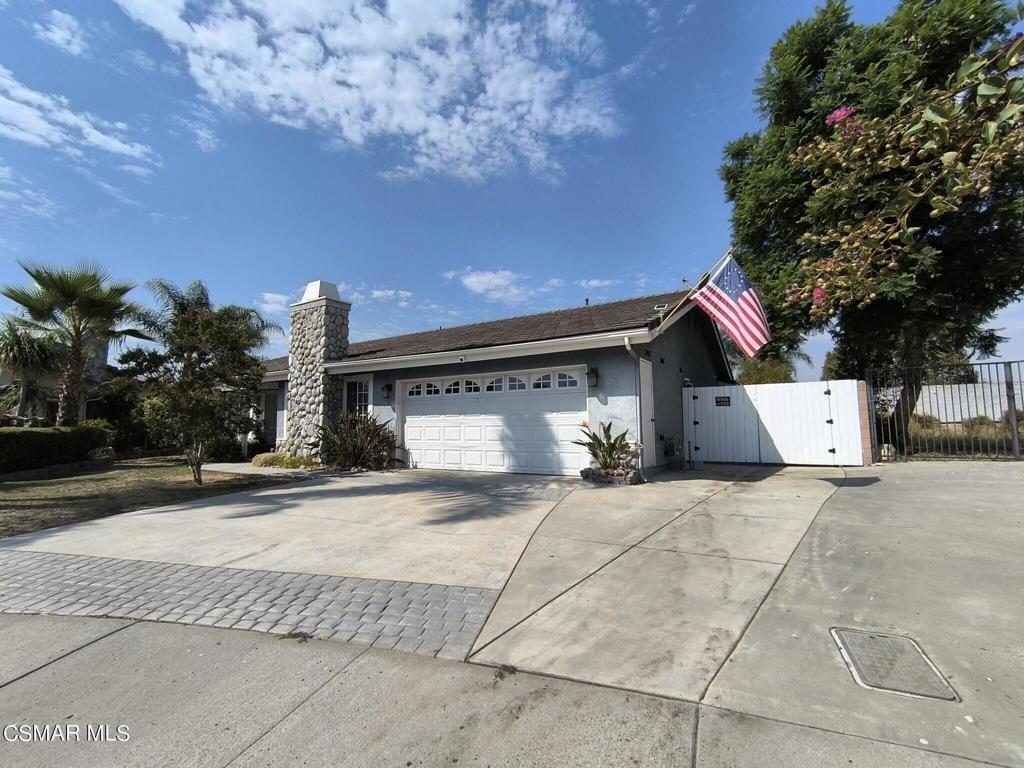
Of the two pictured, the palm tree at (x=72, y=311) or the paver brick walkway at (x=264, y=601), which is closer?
the paver brick walkway at (x=264, y=601)

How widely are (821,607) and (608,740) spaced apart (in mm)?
2364

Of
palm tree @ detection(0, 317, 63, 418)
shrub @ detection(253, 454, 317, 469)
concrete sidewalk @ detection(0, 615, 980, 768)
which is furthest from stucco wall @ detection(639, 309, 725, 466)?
palm tree @ detection(0, 317, 63, 418)

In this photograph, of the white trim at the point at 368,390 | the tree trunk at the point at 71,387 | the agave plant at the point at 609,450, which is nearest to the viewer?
the agave plant at the point at 609,450

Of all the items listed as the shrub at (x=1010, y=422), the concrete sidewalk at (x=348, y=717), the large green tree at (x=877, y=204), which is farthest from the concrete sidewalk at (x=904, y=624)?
the shrub at (x=1010, y=422)

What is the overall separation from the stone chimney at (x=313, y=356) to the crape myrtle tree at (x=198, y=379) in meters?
3.37

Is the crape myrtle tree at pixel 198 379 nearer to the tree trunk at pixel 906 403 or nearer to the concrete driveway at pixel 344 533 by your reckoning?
the concrete driveway at pixel 344 533

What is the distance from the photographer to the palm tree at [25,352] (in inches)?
602

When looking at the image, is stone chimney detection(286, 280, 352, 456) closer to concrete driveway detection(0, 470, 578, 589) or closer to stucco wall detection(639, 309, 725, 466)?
concrete driveway detection(0, 470, 578, 589)

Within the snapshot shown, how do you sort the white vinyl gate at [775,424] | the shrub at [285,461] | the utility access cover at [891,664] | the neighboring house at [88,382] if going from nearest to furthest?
the utility access cover at [891,664] → the white vinyl gate at [775,424] → the shrub at [285,461] → the neighboring house at [88,382]

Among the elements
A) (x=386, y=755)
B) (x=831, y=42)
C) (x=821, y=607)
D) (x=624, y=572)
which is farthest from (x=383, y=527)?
(x=831, y=42)

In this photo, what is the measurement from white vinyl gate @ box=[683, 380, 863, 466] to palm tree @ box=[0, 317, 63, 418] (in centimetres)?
1962

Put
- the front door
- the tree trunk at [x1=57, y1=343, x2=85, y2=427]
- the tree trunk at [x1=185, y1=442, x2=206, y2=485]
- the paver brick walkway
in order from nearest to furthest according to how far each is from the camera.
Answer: the paver brick walkway < the front door < the tree trunk at [x1=185, y1=442, x2=206, y2=485] < the tree trunk at [x1=57, y1=343, x2=85, y2=427]

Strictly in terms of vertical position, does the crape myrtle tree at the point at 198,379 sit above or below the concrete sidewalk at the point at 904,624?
above

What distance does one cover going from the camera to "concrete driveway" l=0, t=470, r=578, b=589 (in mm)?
5039
